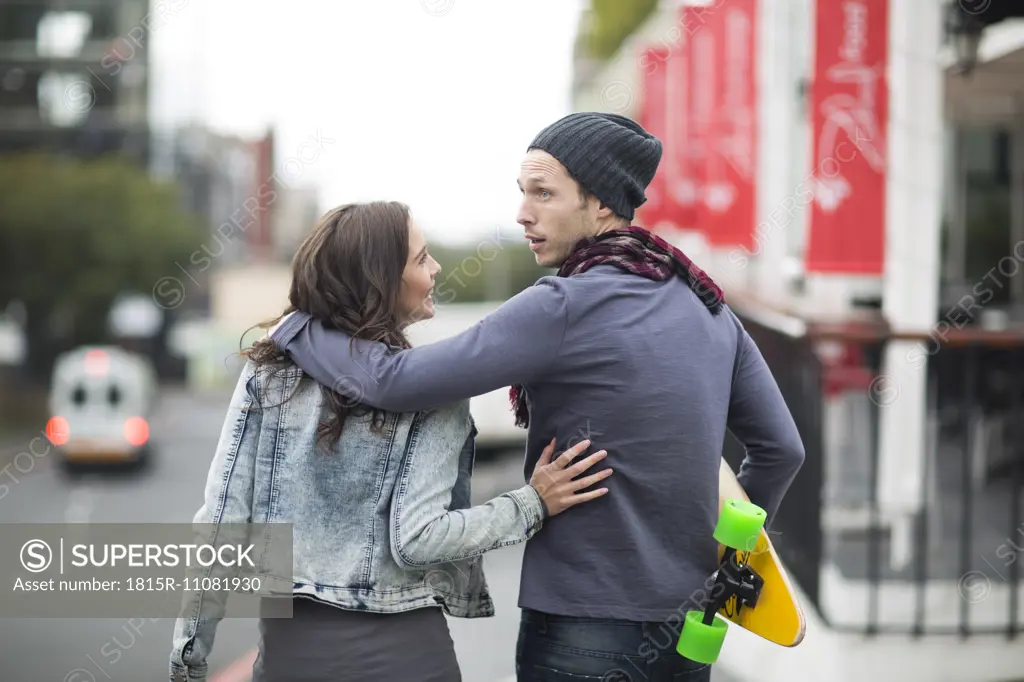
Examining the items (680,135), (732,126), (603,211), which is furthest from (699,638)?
(680,135)

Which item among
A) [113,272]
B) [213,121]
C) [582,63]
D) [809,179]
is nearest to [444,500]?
[809,179]

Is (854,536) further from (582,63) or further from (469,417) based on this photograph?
(582,63)

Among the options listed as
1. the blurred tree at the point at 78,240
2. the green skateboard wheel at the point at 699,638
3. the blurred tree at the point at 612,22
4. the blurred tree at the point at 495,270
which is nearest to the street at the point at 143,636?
the green skateboard wheel at the point at 699,638

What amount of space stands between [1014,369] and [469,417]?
10.3ft

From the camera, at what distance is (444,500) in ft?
7.28

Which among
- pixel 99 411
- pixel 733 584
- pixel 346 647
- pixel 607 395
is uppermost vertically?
pixel 607 395

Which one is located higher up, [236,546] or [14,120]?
[14,120]

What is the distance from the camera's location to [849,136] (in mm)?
6621

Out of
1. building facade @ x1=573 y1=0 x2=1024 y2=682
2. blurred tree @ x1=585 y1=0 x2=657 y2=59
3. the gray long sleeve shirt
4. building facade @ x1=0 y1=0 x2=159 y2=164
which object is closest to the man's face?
the gray long sleeve shirt

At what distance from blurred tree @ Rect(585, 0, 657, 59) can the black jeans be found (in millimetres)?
26662

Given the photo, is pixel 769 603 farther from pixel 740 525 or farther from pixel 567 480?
pixel 567 480

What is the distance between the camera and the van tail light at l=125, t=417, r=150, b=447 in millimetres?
18594

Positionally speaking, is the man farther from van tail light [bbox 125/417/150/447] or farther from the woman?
van tail light [bbox 125/417/150/447]

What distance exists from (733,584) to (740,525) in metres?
0.16
